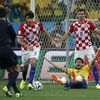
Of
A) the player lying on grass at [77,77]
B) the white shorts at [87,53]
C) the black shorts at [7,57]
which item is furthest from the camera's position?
the white shorts at [87,53]

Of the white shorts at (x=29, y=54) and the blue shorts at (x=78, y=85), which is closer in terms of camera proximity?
the blue shorts at (x=78, y=85)

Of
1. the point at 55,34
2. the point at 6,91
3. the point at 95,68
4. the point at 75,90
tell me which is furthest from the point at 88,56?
the point at 6,91

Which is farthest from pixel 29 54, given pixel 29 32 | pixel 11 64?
pixel 11 64

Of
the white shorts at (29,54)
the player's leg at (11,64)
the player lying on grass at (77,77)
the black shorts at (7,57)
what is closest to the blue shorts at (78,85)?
the player lying on grass at (77,77)

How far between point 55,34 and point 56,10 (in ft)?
2.60

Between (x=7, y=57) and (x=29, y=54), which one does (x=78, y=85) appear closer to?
(x=29, y=54)

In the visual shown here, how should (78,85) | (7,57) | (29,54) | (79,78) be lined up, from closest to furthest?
1. (7,57)
2. (79,78)
3. (78,85)
4. (29,54)

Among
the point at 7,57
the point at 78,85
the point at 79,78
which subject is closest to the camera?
the point at 7,57

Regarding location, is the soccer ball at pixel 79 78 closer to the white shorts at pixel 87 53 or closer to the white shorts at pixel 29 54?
the white shorts at pixel 87 53

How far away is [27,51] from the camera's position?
1473 centimetres

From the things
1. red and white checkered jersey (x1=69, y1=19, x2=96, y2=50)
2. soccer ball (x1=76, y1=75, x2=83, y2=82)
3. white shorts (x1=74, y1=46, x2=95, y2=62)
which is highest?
red and white checkered jersey (x1=69, y1=19, x2=96, y2=50)

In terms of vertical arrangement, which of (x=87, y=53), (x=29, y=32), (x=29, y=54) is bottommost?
(x=87, y=53)

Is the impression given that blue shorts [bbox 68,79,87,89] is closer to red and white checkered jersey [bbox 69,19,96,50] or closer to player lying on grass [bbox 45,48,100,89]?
player lying on grass [bbox 45,48,100,89]

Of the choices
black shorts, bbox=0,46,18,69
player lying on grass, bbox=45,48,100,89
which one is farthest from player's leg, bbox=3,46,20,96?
player lying on grass, bbox=45,48,100,89
